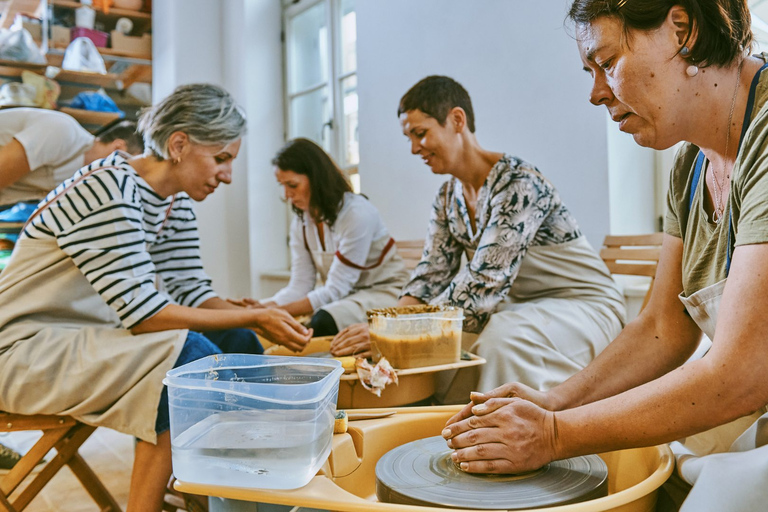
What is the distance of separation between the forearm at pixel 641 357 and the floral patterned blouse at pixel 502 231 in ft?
2.19

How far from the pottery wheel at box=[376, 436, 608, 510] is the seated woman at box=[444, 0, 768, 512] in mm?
27

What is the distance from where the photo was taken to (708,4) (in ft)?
2.74

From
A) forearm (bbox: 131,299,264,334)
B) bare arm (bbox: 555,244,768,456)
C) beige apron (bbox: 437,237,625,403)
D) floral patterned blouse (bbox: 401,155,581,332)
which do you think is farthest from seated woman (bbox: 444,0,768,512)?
forearm (bbox: 131,299,264,334)

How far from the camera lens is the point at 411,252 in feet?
9.23

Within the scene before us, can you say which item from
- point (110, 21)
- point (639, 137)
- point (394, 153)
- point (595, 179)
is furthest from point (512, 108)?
point (110, 21)

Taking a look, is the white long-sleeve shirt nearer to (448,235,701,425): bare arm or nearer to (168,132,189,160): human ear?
(168,132,189,160): human ear

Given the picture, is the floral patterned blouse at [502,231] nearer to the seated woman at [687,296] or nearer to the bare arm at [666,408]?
the seated woman at [687,296]

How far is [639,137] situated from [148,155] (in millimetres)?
1270

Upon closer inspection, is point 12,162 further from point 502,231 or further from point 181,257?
point 502,231

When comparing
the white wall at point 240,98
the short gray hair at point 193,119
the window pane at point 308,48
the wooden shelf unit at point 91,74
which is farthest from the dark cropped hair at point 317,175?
the wooden shelf unit at point 91,74

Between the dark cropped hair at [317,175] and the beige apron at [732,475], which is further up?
the dark cropped hair at [317,175]

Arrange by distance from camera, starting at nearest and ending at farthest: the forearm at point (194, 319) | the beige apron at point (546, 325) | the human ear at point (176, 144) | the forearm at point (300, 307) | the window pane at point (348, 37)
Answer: the forearm at point (194, 319) < the beige apron at point (546, 325) < the human ear at point (176, 144) < the forearm at point (300, 307) < the window pane at point (348, 37)

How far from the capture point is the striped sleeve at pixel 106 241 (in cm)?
141

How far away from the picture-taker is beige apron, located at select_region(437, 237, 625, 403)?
1.57 meters
